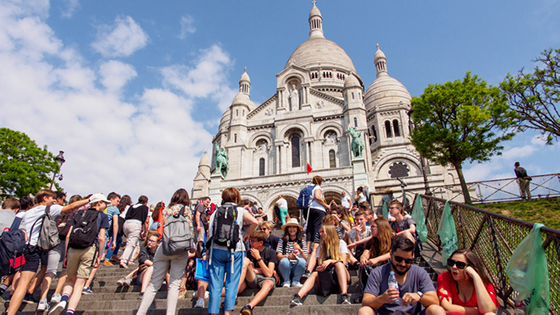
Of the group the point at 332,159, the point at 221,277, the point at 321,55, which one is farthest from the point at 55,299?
the point at 321,55

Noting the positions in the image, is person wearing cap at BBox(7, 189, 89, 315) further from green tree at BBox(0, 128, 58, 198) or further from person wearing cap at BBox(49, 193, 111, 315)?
green tree at BBox(0, 128, 58, 198)

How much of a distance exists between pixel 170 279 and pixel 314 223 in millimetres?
3619

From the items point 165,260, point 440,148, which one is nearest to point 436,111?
point 440,148

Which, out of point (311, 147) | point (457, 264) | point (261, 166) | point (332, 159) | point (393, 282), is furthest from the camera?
point (261, 166)

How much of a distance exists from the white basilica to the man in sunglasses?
641 inches

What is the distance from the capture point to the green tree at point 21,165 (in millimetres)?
22750

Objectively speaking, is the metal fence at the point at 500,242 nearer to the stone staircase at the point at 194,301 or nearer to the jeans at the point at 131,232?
the stone staircase at the point at 194,301

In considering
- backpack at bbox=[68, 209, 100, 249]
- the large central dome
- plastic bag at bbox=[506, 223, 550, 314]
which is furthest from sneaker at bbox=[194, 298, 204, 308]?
the large central dome

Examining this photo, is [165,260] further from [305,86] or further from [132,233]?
[305,86]

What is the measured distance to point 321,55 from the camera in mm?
39125

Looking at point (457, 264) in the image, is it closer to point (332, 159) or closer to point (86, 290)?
point (86, 290)

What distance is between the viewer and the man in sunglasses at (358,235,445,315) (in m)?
3.57

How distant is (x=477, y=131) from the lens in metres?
18.5

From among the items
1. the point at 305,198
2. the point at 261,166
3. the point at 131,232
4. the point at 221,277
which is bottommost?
the point at 221,277
